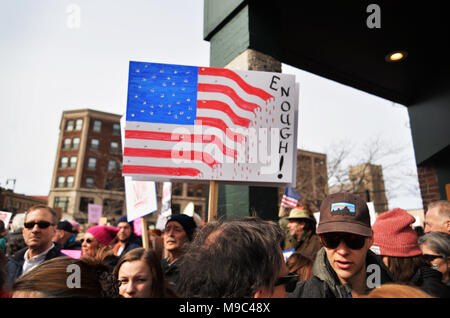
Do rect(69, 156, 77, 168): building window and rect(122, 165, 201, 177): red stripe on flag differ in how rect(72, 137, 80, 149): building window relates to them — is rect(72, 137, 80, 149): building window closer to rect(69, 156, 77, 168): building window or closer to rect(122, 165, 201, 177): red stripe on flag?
rect(69, 156, 77, 168): building window

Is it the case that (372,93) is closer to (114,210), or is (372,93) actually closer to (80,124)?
(114,210)

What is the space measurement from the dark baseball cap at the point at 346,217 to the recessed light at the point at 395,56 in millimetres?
3822

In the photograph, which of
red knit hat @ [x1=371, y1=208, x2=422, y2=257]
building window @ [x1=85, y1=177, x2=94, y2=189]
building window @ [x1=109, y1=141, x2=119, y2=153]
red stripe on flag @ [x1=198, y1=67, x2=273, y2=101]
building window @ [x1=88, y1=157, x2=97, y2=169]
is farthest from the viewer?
building window @ [x1=109, y1=141, x2=119, y2=153]

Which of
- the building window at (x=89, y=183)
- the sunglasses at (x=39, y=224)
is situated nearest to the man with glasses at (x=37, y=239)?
the sunglasses at (x=39, y=224)

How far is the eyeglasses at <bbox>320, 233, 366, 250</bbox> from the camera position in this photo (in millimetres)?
1739

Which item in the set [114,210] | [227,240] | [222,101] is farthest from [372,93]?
[114,210]

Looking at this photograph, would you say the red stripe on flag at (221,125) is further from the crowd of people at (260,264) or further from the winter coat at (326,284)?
the winter coat at (326,284)

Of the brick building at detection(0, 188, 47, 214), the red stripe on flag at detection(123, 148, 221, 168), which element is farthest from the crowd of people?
the brick building at detection(0, 188, 47, 214)

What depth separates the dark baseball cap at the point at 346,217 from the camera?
5.69 ft

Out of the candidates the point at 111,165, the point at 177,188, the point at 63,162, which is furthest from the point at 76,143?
the point at 177,188

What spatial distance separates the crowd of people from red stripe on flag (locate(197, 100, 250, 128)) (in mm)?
1178

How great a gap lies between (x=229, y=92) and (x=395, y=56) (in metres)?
3.38

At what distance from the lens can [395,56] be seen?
15.6 ft

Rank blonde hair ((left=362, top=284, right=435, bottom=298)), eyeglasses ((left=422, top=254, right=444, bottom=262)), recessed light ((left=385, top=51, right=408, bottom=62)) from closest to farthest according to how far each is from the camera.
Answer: blonde hair ((left=362, top=284, right=435, bottom=298)) → eyeglasses ((left=422, top=254, right=444, bottom=262)) → recessed light ((left=385, top=51, right=408, bottom=62))
